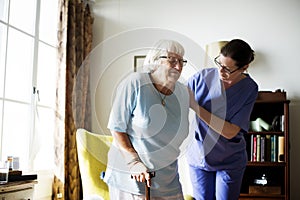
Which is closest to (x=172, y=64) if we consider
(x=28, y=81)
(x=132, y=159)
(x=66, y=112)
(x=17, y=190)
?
(x=132, y=159)

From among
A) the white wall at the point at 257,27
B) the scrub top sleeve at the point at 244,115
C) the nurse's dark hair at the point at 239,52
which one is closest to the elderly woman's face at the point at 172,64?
the nurse's dark hair at the point at 239,52

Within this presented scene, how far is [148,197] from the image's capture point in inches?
53.6

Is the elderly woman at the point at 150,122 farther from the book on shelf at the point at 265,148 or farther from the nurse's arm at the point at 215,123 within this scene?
the book on shelf at the point at 265,148

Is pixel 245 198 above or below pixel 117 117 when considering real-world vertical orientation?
below

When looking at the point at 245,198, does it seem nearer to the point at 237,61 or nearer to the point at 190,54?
the point at 237,61

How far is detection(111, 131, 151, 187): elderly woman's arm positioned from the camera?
1302mm

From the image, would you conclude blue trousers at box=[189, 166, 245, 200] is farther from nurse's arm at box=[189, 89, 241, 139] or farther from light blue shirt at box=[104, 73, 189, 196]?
light blue shirt at box=[104, 73, 189, 196]

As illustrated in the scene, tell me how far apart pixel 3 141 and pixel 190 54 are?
6.53 feet

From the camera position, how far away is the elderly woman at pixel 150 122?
51.8 inches

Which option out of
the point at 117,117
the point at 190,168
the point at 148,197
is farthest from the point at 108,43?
the point at 190,168

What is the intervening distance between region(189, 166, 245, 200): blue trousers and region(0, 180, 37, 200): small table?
1027 mm

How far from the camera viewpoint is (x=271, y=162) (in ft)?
10.2

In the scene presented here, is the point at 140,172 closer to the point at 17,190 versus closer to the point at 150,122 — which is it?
the point at 150,122

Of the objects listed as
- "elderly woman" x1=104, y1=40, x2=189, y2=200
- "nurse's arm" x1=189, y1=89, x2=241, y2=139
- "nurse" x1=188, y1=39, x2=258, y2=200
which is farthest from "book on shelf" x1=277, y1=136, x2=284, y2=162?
"elderly woman" x1=104, y1=40, x2=189, y2=200
